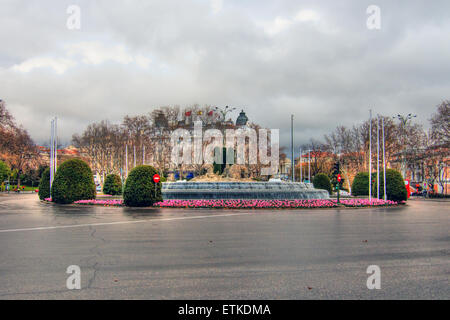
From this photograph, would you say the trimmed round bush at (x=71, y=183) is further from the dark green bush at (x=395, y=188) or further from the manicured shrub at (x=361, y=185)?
the manicured shrub at (x=361, y=185)

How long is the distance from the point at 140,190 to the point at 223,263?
1728 centimetres

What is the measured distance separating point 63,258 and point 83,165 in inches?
816

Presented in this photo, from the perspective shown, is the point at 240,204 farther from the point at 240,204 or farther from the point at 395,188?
the point at 395,188

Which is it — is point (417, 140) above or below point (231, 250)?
above

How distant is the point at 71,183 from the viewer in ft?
87.1

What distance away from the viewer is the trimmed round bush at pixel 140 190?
2378cm

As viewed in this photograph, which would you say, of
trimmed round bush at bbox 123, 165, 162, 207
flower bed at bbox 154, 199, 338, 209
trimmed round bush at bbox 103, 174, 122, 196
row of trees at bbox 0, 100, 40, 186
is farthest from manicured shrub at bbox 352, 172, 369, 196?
row of trees at bbox 0, 100, 40, 186

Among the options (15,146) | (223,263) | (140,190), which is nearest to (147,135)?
(15,146)

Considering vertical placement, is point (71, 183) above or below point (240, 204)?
above

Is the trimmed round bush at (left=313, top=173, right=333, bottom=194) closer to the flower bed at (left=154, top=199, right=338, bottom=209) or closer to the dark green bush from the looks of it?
the dark green bush

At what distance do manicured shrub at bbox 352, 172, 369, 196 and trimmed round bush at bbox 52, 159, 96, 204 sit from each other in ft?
101
